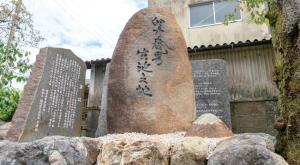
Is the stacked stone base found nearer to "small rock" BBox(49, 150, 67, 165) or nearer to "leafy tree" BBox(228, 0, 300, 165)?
"small rock" BBox(49, 150, 67, 165)

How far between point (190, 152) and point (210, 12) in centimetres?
1149

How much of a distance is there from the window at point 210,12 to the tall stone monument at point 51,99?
7.85 meters

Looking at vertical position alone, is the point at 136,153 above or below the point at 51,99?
below

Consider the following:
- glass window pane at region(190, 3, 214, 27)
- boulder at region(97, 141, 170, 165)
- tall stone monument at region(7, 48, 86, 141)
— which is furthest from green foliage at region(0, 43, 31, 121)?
glass window pane at region(190, 3, 214, 27)

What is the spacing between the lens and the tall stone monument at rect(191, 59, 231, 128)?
8.16m

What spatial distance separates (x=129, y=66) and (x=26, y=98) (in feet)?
6.79

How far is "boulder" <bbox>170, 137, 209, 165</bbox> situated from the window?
10.9 m

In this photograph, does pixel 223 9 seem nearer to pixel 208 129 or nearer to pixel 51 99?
pixel 51 99

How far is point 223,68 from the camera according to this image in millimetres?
8555

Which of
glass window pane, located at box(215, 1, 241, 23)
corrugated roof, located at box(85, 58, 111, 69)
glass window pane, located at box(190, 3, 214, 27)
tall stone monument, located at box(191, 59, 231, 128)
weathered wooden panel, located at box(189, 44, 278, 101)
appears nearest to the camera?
tall stone monument, located at box(191, 59, 231, 128)

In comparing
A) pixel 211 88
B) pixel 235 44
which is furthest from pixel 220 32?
pixel 211 88

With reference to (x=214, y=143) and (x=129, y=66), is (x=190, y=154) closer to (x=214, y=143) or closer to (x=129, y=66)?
(x=214, y=143)

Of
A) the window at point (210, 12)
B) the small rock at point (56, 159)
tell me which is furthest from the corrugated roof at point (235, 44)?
the small rock at point (56, 159)

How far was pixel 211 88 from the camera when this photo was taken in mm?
8398
